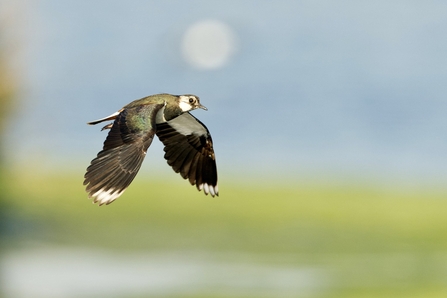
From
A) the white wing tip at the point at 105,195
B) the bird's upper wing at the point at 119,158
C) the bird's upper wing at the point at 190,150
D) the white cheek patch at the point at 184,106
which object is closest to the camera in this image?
the white wing tip at the point at 105,195

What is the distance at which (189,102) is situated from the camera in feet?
28.7

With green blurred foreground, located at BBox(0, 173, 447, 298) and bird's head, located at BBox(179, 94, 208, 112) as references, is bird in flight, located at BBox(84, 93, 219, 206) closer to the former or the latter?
bird's head, located at BBox(179, 94, 208, 112)

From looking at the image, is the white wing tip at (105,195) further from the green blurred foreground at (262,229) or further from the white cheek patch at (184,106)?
the green blurred foreground at (262,229)

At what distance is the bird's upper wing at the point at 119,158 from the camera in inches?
291

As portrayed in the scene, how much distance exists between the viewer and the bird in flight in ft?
24.4

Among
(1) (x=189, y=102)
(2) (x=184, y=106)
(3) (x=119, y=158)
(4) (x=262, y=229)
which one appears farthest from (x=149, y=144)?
(4) (x=262, y=229)

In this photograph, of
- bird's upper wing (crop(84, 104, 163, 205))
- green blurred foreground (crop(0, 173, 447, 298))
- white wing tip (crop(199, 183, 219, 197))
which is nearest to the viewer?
bird's upper wing (crop(84, 104, 163, 205))

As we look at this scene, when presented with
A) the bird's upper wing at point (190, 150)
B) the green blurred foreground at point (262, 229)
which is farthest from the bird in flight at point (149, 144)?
the green blurred foreground at point (262, 229)

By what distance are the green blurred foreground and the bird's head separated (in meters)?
23.6

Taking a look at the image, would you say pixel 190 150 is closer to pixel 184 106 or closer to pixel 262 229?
pixel 184 106

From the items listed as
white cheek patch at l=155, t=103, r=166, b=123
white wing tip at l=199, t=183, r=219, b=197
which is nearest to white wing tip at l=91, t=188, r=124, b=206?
white cheek patch at l=155, t=103, r=166, b=123

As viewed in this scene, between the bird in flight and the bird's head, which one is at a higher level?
the bird's head

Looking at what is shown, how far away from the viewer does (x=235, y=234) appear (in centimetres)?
4294

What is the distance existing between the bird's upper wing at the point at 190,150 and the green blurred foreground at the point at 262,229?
75.7 ft
